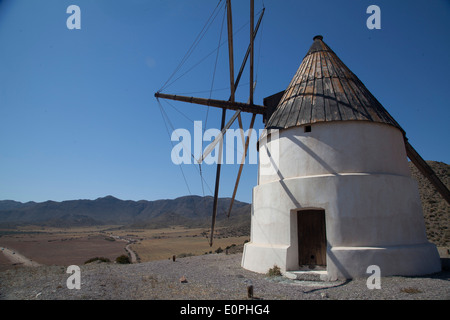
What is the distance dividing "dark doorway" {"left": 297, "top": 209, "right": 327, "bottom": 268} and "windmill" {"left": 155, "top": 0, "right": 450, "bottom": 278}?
3 centimetres

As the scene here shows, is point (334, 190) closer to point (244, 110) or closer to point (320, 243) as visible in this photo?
point (320, 243)

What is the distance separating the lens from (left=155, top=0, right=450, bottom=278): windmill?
25.8ft

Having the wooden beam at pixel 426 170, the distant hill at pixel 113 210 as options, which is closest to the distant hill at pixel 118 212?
the distant hill at pixel 113 210

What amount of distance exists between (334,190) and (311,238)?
188 cm

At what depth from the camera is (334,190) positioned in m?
8.30

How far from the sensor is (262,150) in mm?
11023

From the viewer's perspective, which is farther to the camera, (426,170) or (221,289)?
(426,170)

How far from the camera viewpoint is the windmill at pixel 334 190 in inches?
310

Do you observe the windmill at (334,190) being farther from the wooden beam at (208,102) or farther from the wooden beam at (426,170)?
the wooden beam at (208,102)

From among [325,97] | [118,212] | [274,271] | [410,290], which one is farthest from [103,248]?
[118,212]

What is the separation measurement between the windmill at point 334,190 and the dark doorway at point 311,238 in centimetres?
3
